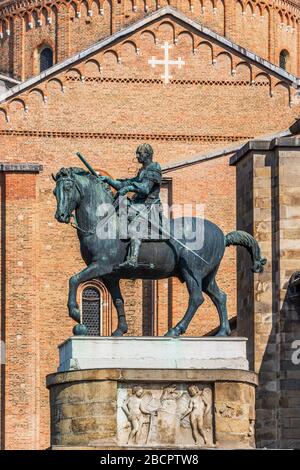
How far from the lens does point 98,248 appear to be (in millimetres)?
35094

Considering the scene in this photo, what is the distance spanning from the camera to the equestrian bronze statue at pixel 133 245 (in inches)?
1380

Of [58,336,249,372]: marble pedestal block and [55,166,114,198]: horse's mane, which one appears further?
[55,166,114,198]: horse's mane

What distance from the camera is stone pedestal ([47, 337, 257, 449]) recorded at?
34.0 meters

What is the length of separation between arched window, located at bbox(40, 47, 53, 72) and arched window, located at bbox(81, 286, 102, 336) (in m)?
13.6

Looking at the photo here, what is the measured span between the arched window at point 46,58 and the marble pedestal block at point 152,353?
3528 cm

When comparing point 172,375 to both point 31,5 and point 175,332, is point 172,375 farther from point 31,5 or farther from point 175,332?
point 31,5

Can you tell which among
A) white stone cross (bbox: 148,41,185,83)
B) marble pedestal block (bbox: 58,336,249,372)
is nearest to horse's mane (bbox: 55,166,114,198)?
marble pedestal block (bbox: 58,336,249,372)

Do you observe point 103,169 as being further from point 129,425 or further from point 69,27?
point 129,425

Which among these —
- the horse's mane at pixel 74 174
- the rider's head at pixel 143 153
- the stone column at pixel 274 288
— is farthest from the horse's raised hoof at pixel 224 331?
the stone column at pixel 274 288

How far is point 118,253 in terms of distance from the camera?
35.2 meters

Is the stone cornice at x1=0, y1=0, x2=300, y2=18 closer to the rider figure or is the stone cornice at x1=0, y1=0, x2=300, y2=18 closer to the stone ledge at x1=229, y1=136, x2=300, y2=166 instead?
the stone ledge at x1=229, y1=136, x2=300, y2=166

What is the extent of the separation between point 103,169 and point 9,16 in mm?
13881

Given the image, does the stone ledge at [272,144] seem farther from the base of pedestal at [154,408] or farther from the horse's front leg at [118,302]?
the base of pedestal at [154,408]
